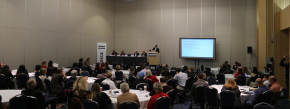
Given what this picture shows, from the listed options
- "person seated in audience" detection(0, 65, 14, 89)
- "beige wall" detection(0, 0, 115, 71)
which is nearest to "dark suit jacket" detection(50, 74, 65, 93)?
→ "person seated in audience" detection(0, 65, 14, 89)

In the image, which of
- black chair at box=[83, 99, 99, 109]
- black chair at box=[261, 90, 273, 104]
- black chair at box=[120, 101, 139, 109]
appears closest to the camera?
black chair at box=[120, 101, 139, 109]

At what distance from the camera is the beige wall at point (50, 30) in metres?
10.2

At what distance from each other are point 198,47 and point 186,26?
222cm

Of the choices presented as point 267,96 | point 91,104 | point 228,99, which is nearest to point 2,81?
point 91,104

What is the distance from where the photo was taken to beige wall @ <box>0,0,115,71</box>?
400 inches

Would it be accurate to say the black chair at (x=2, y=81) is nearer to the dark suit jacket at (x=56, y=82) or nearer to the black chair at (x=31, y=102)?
the dark suit jacket at (x=56, y=82)

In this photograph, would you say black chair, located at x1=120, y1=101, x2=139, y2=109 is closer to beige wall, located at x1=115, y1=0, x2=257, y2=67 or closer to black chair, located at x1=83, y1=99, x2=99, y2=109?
black chair, located at x1=83, y1=99, x2=99, y2=109

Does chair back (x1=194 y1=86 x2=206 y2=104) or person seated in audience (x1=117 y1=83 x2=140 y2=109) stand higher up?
person seated in audience (x1=117 y1=83 x2=140 y2=109)

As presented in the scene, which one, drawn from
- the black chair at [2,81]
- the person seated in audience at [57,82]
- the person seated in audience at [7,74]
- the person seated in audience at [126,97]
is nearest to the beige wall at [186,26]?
the person seated in audience at [7,74]

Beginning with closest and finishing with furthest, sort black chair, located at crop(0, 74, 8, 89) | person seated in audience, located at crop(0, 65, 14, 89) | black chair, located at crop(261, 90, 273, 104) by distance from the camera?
black chair, located at crop(261, 90, 273, 104) < black chair, located at crop(0, 74, 8, 89) < person seated in audience, located at crop(0, 65, 14, 89)

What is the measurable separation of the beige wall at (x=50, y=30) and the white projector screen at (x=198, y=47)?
7.08 m

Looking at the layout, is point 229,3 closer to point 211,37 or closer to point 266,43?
point 211,37

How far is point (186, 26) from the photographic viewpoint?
16672 millimetres

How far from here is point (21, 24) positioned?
420 inches
